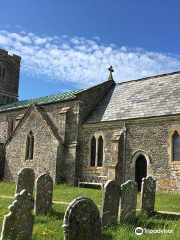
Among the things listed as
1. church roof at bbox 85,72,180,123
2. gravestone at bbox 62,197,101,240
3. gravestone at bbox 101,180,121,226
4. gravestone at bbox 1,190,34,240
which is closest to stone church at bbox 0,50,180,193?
church roof at bbox 85,72,180,123

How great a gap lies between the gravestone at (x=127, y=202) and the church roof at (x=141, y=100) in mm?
9752

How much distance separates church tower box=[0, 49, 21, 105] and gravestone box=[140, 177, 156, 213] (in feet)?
97.7

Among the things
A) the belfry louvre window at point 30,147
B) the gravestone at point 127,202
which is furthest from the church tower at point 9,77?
the gravestone at point 127,202

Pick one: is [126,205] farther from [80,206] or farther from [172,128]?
[172,128]

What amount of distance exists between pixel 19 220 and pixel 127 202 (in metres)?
4.32

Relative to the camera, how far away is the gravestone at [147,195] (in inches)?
444

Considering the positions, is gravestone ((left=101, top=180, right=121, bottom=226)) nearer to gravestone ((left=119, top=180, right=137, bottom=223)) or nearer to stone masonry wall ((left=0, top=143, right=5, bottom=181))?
gravestone ((left=119, top=180, right=137, bottom=223))

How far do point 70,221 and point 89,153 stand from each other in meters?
16.9

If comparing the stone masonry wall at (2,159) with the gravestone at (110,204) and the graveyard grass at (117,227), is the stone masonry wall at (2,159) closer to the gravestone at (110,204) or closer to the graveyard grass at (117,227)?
the graveyard grass at (117,227)

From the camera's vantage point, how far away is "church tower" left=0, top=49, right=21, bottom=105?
38.6m

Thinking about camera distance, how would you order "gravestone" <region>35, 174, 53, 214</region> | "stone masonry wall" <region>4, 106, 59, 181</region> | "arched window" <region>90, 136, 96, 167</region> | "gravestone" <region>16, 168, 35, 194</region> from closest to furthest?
"gravestone" <region>35, 174, 53, 214</region>
"gravestone" <region>16, 168, 35, 194</region>
"arched window" <region>90, 136, 96, 167</region>
"stone masonry wall" <region>4, 106, 59, 181</region>

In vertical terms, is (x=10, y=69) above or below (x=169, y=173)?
above

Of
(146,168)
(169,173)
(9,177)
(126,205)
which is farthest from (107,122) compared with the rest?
(126,205)

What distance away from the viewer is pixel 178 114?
61.0ft
